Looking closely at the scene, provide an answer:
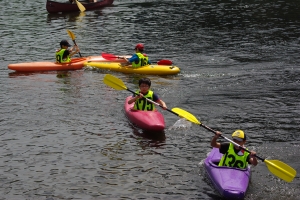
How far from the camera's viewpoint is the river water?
9.87 m

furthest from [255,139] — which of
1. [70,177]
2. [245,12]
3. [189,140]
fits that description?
[245,12]

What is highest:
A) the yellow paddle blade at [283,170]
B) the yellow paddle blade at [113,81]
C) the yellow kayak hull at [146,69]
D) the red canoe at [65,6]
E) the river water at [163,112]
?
the yellow paddle blade at [113,81]

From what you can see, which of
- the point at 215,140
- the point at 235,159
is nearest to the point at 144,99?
the point at 215,140

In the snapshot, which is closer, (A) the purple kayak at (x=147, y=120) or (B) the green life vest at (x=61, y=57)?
(A) the purple kayak at (x=147, y=120)

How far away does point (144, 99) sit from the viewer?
1261 cm

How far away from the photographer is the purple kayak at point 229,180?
861cm

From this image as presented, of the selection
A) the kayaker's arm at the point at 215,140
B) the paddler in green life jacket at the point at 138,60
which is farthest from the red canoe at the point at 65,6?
the kayaker's arm at the point at 215,140

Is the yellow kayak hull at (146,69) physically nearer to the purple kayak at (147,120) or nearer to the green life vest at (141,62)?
the green life vest at (141,62)

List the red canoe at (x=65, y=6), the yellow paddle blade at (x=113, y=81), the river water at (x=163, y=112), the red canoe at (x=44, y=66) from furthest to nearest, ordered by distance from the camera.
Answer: the red canoe at (x=65, y=6)
the red canoe at (x=44, y=66)
the yellow paddle blade at (x=113, y=81)
the river water at (x=163, y=112)

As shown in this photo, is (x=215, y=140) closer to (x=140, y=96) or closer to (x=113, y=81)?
(x=140, y=96)

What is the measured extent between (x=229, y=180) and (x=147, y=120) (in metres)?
3.71

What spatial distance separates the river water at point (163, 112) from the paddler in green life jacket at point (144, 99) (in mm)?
587

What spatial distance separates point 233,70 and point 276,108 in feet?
13.6

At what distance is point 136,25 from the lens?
2686cm
